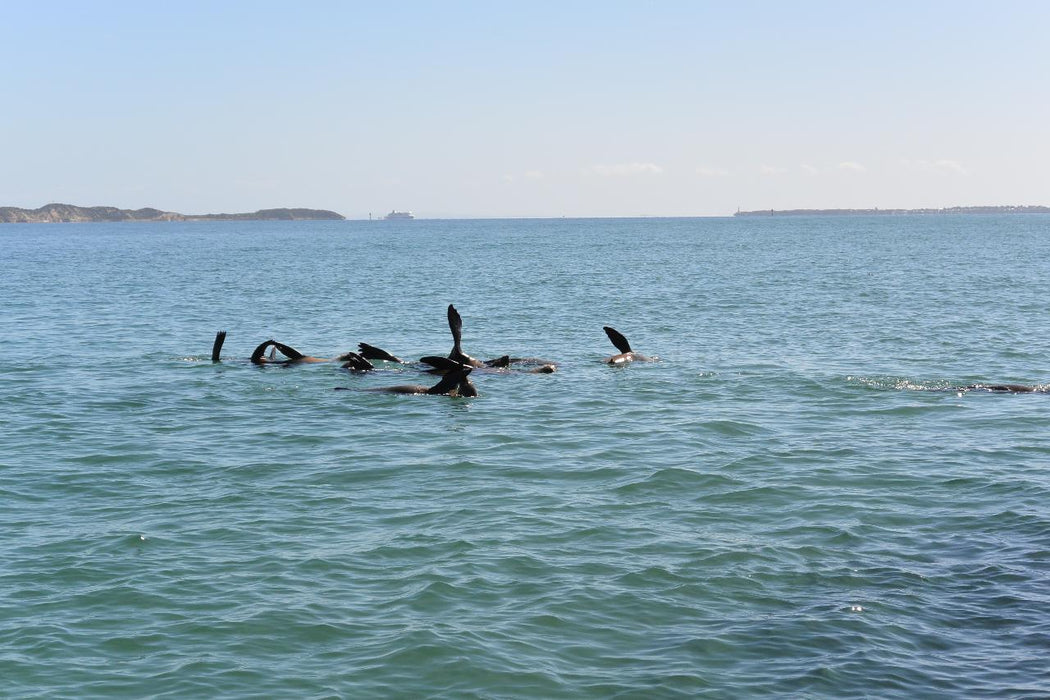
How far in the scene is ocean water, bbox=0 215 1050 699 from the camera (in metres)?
8.87

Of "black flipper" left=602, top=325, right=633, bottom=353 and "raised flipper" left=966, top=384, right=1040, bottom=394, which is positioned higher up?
"black flipper" left=602, top=325, right=633, bottom=353

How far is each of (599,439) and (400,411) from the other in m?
4.37

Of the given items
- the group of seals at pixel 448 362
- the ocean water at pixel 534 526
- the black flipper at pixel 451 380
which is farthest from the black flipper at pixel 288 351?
the black flipper at pixel 451 380

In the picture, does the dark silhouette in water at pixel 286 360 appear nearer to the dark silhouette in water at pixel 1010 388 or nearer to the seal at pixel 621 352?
the seal at pixel 621 352

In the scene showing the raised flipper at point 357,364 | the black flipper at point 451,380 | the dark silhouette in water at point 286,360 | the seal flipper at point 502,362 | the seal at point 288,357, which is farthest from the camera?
the dark silhouette in water at point 286,360

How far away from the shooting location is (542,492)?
45.9 feet

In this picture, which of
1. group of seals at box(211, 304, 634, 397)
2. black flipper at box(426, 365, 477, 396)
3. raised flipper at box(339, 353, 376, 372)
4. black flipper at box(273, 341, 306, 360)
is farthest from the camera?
black flipper at box(273, 341, 306, 360)

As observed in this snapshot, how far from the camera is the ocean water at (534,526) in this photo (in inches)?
349

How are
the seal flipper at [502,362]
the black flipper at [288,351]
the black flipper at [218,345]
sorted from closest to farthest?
the seal flipper at [502,362], the black flipper at [288,351], the black flipper at [218,345]

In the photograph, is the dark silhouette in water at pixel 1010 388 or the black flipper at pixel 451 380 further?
the dark silhouette in water at pixel 1010 388

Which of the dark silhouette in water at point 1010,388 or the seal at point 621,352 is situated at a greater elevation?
the seal at point 621,352

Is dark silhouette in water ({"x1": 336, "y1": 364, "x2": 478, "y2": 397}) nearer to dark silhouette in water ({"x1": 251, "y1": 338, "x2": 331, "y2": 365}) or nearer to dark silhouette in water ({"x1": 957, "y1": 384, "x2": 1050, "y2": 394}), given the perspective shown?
dark silhouette in water ({"x1": 251, "y1": 338, "x2": 331, "y2": 365})

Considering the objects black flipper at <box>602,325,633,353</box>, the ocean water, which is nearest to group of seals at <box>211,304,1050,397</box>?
black flipper at <box>602,325,633,353</box>

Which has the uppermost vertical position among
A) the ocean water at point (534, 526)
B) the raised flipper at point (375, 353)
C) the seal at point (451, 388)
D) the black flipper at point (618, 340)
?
the black flipper at point (618, 340)
